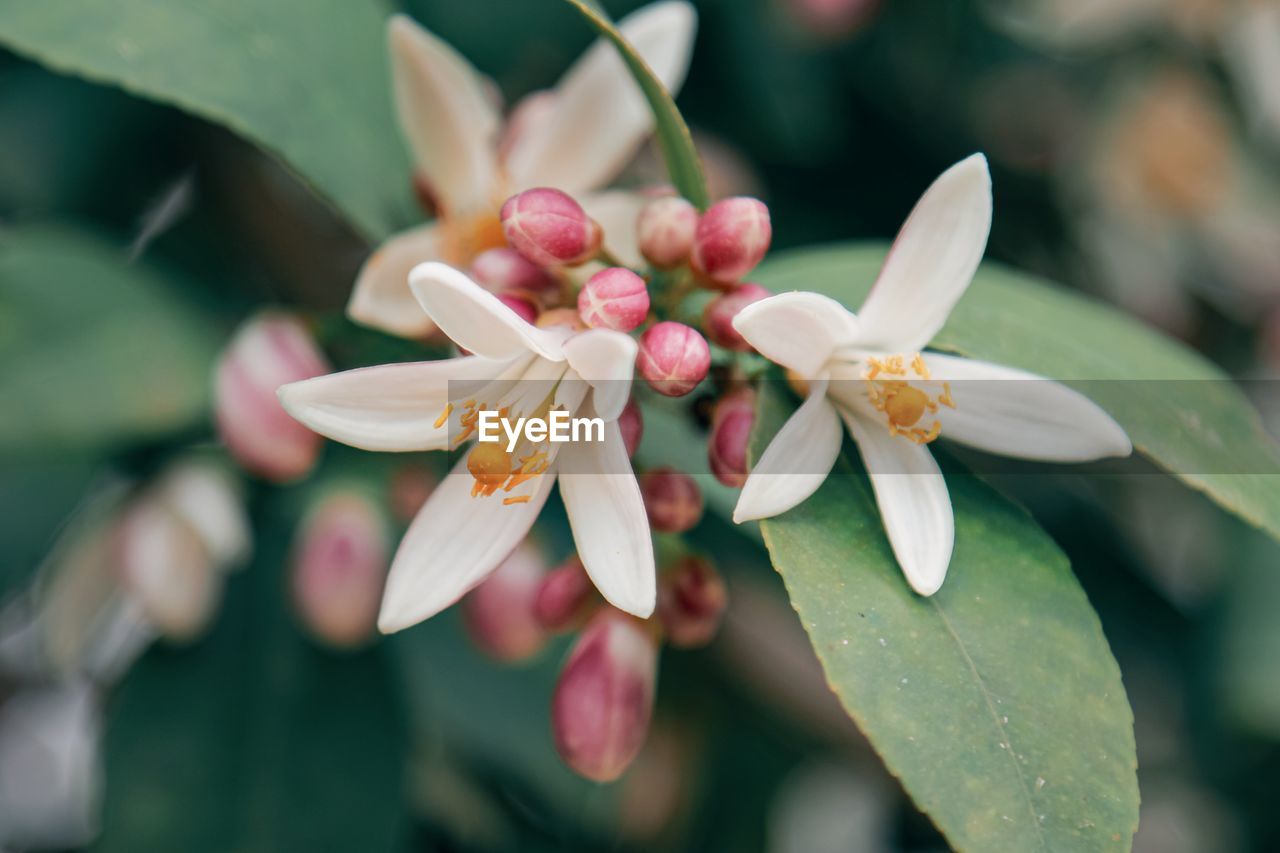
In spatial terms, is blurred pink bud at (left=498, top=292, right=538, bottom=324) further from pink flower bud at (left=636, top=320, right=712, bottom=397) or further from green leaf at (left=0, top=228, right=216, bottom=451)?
green leaf at (left=0, top=228, right=216, bottom=451)

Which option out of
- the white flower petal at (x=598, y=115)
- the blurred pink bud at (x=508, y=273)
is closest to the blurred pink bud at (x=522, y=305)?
the blurred pink bud at (x=508, y=273)

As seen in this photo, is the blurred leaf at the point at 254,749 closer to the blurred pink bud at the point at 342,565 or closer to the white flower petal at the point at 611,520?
the blurred pink bud at the point at 342,565

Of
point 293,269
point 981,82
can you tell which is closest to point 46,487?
point 293,269

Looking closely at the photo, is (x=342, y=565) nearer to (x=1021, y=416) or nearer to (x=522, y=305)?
(x=522, y=305)

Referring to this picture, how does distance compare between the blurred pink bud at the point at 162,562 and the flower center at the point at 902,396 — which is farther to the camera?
the blurred pink bud at the point at 162,562

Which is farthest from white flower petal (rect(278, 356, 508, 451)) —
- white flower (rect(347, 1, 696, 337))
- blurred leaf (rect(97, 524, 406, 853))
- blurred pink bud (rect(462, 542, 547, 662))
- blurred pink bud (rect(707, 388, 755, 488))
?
blurred leaf (rect(97, 524, 406, 853))

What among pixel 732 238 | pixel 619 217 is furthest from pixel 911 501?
pixel 619 217
